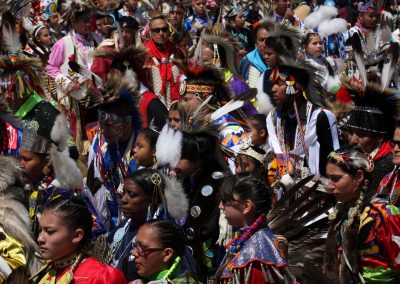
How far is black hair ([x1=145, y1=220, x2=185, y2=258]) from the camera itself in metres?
4.21

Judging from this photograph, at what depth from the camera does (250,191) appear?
166 inches

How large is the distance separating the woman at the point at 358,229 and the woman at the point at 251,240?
1.52ft

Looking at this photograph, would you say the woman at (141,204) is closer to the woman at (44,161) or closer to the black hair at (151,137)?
the woman at (44,161)

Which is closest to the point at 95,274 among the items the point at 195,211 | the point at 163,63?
the point at 195,211

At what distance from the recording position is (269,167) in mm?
6152

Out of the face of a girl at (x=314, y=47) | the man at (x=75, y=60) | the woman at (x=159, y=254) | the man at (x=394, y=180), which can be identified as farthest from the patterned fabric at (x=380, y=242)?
the face of a girl at (x=314, y=47)

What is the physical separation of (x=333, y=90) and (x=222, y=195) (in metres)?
3.10

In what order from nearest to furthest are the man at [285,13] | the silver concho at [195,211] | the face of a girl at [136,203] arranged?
the face of a girl at [136,203] < the silver concho at [195,211] < the man at [285,13]

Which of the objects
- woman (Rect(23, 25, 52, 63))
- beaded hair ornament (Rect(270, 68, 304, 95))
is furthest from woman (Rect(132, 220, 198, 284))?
woman (Rect(23, 25, 52, 63))

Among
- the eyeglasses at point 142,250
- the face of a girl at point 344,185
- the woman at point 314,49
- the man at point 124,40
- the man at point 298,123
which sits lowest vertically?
the woman at point 314,49

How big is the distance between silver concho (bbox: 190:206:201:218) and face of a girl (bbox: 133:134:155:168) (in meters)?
0.48

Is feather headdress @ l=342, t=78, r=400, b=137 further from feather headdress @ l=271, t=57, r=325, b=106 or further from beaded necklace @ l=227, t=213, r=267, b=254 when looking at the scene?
beaded necklace @ l=227, t=213, r=267, b=254

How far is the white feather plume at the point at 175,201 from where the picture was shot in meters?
4.71

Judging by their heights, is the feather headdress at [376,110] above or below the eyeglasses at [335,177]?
below
